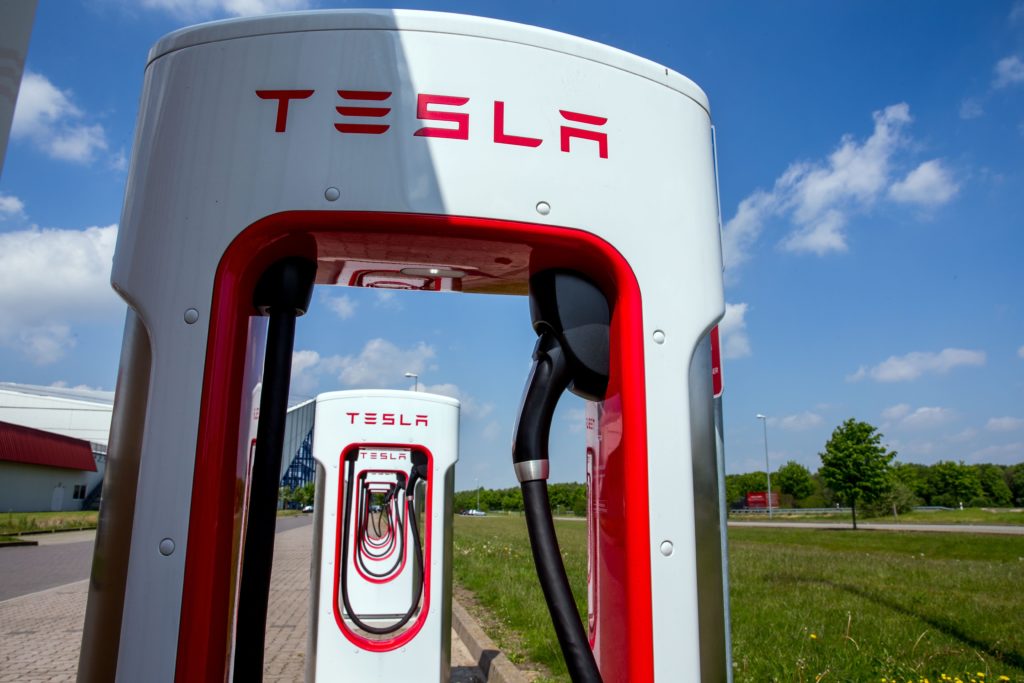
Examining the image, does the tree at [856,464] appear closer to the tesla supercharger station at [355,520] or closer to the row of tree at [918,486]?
the row of tree at [918,486]

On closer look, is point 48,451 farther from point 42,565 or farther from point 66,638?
point 66,638

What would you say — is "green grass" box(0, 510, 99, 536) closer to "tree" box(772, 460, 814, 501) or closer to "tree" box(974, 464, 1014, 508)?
"tree" box(772, 460, 814, 501)

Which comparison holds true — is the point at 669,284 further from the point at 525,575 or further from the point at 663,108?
the point at 525,575

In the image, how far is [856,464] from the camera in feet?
101

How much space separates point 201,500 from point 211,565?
0.33 feet

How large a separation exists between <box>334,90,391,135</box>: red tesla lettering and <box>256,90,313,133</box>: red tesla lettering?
65mm

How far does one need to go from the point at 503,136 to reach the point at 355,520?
17.6ft

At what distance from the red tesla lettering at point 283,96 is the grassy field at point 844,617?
181 inches

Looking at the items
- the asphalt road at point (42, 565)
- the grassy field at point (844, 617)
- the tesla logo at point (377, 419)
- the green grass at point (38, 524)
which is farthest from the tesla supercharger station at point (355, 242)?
the green grass at point (38, 524)

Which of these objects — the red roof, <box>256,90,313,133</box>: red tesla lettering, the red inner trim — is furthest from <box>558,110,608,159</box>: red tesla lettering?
the red roof

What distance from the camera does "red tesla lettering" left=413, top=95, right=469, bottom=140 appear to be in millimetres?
1210

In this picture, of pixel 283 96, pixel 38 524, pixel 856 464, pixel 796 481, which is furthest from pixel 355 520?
pixel 796 481

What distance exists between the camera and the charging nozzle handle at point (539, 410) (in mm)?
1320

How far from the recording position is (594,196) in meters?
1.26
